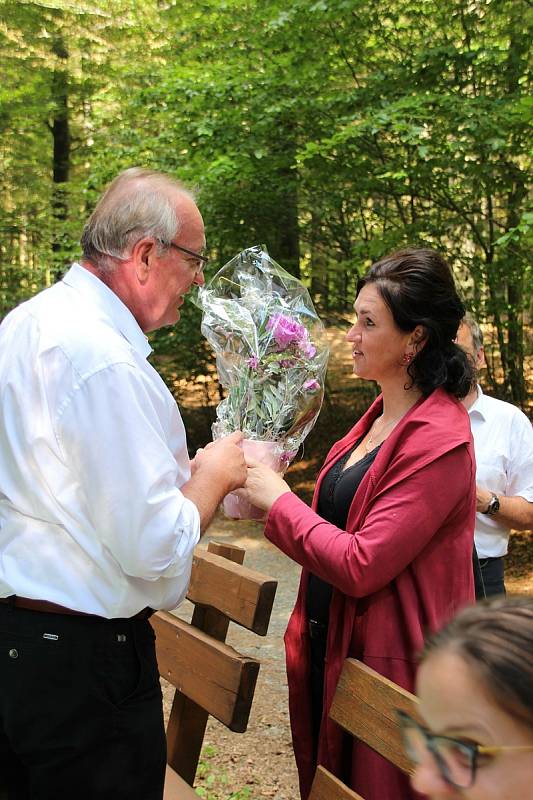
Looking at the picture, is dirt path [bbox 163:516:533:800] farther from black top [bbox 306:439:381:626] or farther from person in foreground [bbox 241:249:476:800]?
black top [bbox 306:439:381:626]

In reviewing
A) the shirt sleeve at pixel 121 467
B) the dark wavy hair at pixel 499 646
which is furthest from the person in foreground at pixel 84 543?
the dark wavy hair at pixel 499 646

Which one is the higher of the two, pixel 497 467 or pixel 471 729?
pixel 471 729

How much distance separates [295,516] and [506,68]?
6198 millimetres

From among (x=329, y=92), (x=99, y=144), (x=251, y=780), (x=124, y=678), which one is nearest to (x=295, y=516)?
(x=124, y=678)

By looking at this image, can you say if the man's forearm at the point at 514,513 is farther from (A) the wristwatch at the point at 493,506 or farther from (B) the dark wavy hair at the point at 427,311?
(B) the dark wavy hair at the point at 427,311

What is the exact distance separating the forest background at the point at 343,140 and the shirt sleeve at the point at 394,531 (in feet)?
12.1

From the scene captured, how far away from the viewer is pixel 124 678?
1.89 meters

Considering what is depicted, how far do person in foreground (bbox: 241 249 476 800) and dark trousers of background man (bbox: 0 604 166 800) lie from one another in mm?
570

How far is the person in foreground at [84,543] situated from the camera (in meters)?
1.76

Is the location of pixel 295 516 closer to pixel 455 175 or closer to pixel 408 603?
pixel 408 603

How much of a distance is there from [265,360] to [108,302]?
2.04 feet

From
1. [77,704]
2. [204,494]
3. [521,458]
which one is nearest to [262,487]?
[204,494]

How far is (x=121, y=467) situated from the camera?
1.75 metres

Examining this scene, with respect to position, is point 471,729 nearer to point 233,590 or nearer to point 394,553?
point 394,553
